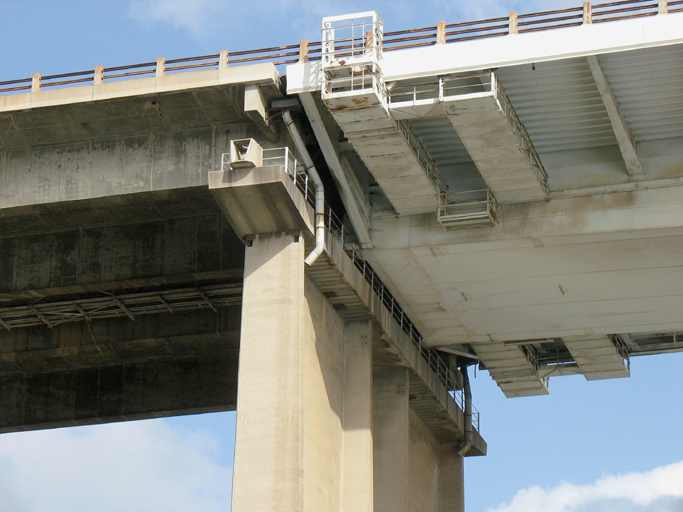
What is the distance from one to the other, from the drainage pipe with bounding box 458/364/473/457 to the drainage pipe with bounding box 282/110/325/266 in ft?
54.7

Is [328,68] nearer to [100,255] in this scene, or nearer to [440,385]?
[100,255]

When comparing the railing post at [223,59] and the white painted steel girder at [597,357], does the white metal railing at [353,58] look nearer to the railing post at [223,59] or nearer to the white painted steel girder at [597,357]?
the railing post at [223,59]

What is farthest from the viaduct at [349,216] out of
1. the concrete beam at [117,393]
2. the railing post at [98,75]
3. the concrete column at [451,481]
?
the concrete column at [451,481]

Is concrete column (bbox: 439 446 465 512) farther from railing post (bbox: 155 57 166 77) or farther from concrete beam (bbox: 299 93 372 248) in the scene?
railing post (bbox: 155 57 166 77)

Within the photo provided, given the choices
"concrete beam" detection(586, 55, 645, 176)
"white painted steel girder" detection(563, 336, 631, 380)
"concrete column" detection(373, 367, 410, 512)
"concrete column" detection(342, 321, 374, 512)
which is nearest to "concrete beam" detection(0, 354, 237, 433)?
"concrete column" detection(373, 367, 410, 512)

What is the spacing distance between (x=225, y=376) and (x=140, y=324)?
4.27 m

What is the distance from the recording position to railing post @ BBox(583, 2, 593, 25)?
2861cm

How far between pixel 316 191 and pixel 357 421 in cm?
737

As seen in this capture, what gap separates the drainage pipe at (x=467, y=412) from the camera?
46.4m

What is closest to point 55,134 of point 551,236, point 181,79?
point 181,79

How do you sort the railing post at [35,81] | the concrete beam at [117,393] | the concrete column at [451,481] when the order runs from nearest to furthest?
the railing post at [35,81]
the concrete beam at [117,393]
the concrete column at [451,481]

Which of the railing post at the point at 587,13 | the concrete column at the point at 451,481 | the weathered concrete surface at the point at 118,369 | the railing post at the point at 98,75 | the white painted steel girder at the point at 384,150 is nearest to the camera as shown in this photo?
the white painted steel girder at the point at 384,150

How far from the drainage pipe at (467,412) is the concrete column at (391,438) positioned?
23.0 ft

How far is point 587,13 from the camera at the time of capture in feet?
94.1
